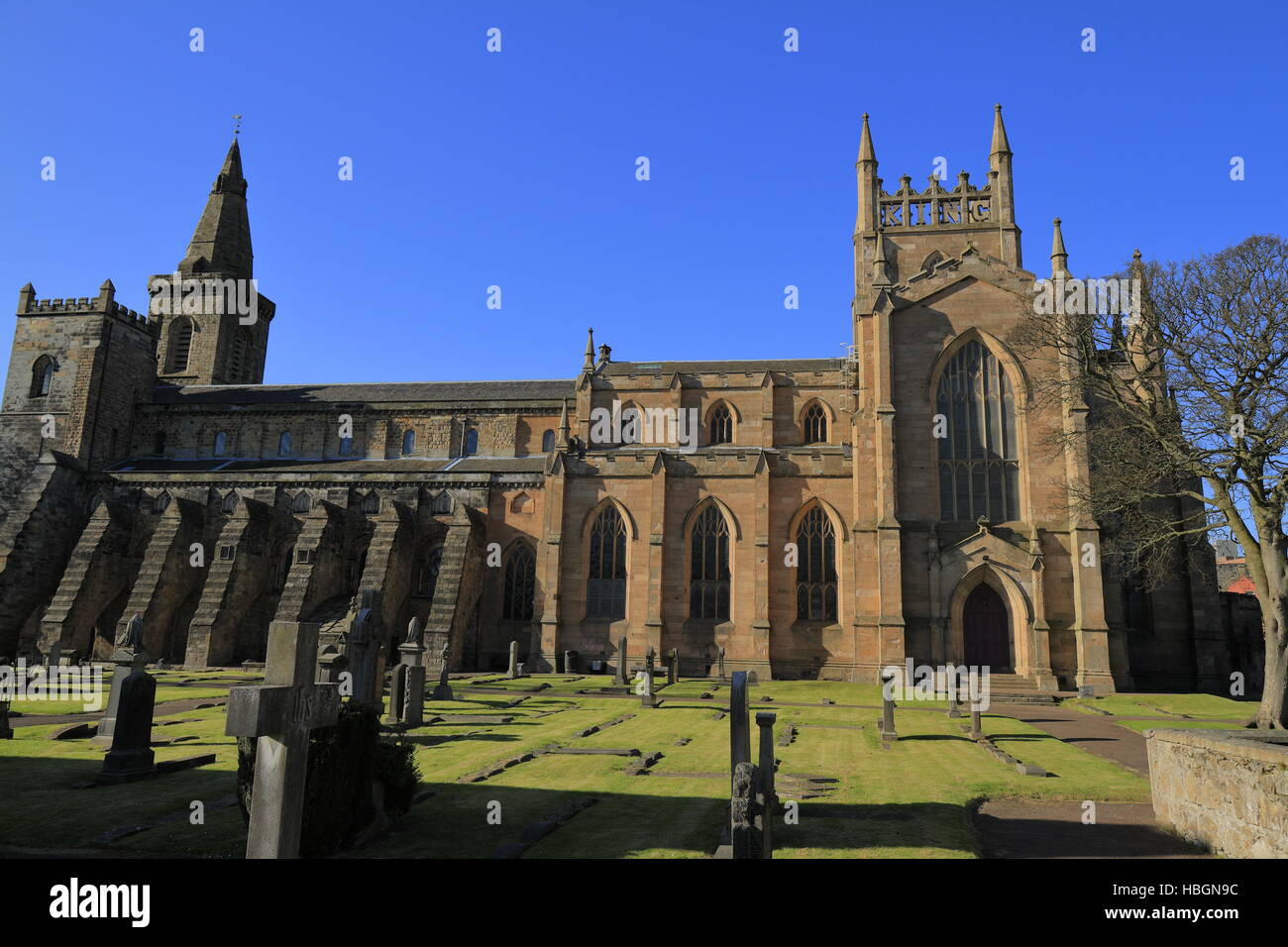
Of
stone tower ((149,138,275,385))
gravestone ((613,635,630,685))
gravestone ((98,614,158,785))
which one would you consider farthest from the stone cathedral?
gravestone ((98,614,158,785))

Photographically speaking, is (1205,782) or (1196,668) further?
(1196,668)

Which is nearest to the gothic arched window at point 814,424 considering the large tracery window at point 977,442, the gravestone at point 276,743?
the large tracery window at point 977,442

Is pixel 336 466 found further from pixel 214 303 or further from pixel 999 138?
pixel 999 138

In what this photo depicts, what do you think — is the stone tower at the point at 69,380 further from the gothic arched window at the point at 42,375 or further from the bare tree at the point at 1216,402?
the bare tree at the point at 1216,402

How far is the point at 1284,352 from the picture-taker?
801 inches

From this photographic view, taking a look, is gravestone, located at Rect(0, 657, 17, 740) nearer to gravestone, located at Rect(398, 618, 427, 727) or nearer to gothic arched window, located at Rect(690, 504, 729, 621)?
gravestone, located at Rect(398, 618, 427, 727)

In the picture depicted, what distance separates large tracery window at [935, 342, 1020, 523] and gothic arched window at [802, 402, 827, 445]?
908 centimetres

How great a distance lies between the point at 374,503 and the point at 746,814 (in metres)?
38.4

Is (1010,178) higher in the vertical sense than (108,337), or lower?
higher

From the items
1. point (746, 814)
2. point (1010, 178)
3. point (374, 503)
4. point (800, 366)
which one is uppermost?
point (1010, 178)

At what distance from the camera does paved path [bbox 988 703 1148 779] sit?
1625 centimetres

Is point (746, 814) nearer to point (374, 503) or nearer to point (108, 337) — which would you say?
point (374, 503)

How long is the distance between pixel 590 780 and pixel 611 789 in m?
0.75
